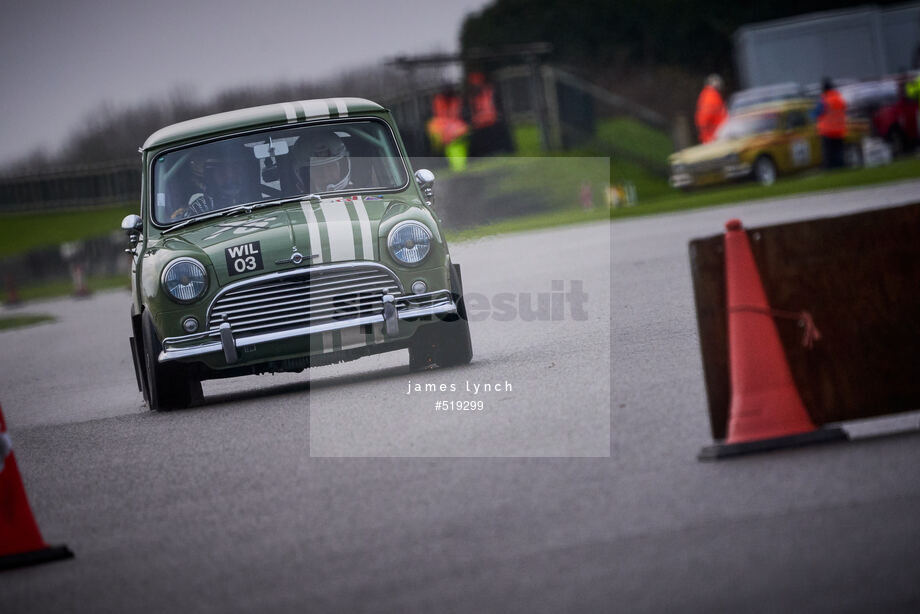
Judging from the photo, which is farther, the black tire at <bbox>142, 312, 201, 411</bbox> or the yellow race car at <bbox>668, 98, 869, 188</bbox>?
the yellow race car at <bbox>668, 98, 869, 188</bbox>

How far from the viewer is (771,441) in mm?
6176

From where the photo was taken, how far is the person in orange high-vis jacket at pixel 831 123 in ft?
102

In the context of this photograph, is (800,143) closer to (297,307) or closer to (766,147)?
(766,147)

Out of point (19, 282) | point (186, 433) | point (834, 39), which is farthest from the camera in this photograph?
point (19, 282)

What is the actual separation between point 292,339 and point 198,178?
5.33 ft

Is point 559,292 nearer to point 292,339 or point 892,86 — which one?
point 292,339

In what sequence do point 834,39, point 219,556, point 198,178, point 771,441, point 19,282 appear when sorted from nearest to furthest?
point 219,556 < point 771,441 < point 198,178 < point 834,39 < point 19,282

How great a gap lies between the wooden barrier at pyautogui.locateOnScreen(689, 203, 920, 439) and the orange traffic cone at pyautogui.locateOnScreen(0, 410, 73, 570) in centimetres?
263

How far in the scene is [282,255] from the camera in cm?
934

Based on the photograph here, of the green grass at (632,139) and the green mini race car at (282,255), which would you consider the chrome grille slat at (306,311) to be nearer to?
the green mini race car at (282,255)

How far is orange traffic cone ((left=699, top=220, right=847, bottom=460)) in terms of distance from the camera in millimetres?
6188

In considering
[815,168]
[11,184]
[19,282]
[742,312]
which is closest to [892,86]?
[815,168]

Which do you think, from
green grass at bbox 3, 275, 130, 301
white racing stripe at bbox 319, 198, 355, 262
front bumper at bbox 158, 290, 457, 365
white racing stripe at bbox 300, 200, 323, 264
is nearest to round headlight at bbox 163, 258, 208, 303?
front bumper at bbox 158, 290, 457, 365

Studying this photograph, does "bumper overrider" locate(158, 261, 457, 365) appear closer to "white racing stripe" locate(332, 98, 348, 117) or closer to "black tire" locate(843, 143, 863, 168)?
"white racing stripe" locate(332, 98, 348, 117)
